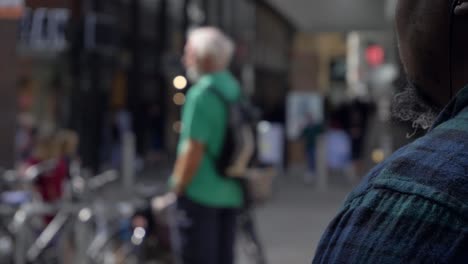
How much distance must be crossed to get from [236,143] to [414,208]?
4.12m

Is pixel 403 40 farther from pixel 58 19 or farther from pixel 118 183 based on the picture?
pixel 118 183

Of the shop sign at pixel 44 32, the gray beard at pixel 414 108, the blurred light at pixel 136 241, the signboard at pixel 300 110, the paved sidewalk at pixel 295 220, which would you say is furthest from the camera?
the signboard at pixel 300 110

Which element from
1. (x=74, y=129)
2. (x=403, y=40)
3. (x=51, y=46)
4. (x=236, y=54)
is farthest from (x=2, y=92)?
(x=236, y=54)

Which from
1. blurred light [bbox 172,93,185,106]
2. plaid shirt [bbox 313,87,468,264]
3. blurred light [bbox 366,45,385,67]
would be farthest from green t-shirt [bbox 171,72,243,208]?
blurred light [bbox 366,45,385,67]

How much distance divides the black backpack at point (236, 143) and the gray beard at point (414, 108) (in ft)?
11.5

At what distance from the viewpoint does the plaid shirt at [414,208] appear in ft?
3.48

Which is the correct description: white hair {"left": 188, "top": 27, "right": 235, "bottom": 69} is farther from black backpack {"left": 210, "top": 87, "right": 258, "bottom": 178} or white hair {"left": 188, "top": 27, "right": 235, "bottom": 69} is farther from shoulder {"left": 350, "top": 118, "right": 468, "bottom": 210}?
shoulder {"left": 350, "top": 118, "right": 468, "bottom": 210}

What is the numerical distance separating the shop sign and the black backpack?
26.0ft

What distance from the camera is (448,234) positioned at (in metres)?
1.06

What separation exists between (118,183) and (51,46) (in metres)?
3.25

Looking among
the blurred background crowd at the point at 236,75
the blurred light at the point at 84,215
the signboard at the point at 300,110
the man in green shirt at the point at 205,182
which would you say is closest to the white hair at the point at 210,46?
the man in green shirt at the point at 205,182

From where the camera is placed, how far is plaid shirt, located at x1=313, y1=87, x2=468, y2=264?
3.48 feet

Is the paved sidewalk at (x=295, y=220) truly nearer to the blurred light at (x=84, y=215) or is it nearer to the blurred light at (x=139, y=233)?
the blurred light at (x=139, y=233)

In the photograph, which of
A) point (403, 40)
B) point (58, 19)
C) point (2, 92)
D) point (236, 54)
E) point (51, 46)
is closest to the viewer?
point (403, 40)
